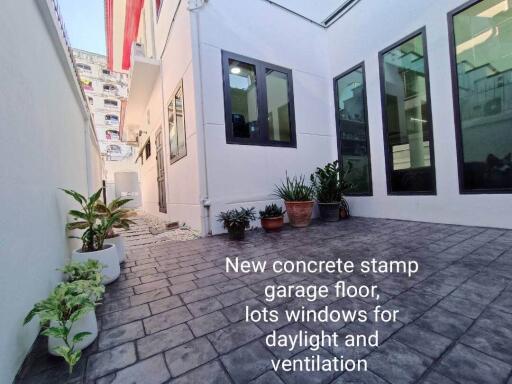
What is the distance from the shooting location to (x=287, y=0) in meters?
4.33

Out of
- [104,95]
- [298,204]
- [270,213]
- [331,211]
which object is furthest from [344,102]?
[104,95]

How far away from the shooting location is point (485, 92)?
2.83 m

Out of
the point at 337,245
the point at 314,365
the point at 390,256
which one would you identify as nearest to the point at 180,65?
the point at 337,245

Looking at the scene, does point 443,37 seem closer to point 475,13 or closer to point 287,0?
point 475,13

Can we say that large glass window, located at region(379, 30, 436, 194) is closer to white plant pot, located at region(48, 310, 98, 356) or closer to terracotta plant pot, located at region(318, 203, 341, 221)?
terracotta plant pot, located at region(318, 203, 341, 221)

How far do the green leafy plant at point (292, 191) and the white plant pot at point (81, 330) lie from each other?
3026 millimetres

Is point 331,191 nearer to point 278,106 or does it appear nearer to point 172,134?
point 278,106

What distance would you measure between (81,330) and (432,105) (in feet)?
14.2

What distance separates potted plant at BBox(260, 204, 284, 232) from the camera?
345 centimetres

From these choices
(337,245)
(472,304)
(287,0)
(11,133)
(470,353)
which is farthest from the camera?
(287,0)

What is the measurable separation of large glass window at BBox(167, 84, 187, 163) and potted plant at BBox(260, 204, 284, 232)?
5.75 feet

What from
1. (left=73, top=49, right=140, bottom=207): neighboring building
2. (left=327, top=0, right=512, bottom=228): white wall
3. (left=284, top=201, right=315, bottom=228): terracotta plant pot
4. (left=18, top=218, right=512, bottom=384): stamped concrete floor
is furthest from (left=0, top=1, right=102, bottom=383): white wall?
(left=73, top=49, right=140, bottom=207): neighboring building

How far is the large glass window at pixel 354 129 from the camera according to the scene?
4.14m

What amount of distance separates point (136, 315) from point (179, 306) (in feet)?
0.78
